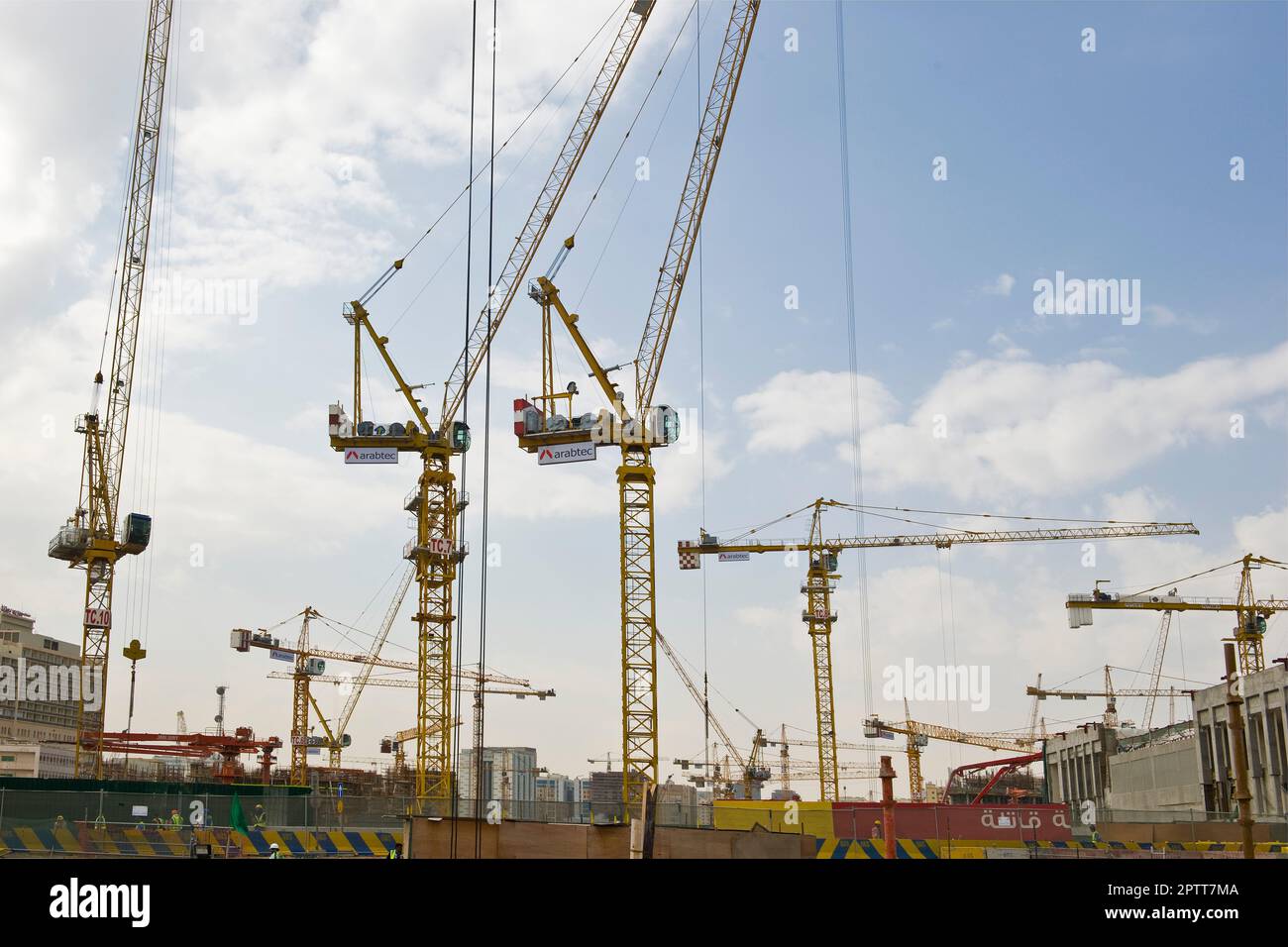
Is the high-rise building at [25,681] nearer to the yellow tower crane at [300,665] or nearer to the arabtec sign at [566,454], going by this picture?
the yellow tower crane at [300,665]

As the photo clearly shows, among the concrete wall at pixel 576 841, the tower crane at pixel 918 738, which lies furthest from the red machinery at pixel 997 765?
the concrete wall at pixel 576 841

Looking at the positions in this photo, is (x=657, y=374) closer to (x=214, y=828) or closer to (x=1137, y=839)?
(x=1137, y=839)

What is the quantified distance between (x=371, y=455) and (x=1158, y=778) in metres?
60.0

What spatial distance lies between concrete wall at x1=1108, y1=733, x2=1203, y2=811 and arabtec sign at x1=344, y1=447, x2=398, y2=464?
57.4 metres

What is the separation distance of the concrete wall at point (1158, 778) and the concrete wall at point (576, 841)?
50.7m

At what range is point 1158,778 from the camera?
270 ft

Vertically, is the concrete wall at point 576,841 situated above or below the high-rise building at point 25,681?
below

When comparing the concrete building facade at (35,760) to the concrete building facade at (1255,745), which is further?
the concrete building facade at (35,760)

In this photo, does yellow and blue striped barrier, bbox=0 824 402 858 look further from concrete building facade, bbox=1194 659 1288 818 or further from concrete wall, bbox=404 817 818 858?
concrete building facade, bbox=1194 659 1288 818

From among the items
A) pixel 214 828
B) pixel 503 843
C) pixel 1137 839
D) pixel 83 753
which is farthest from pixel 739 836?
pixel 83 753

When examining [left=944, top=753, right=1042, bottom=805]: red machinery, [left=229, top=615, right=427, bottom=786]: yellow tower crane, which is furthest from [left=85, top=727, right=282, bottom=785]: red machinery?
[left=944, top=753, right=1042, bottom=805]: red machinery

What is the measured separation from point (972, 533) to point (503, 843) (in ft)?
336

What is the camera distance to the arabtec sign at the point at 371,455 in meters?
90.0
